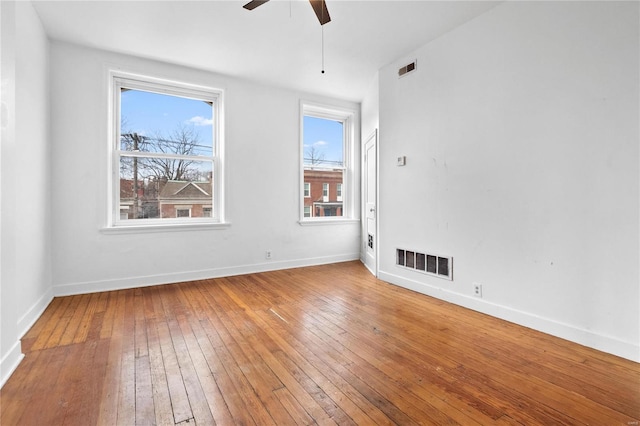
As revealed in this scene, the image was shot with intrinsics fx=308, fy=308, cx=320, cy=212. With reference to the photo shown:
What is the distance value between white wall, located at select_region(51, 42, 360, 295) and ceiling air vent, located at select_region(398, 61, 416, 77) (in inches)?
62.7

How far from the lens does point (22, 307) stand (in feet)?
8.09

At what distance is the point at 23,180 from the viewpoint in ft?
8.41

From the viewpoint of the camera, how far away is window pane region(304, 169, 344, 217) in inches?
201

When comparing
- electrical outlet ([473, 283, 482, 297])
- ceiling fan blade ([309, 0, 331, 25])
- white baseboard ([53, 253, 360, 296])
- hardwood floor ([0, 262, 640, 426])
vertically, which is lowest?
hardwood floor ([0, 262, 640, 426])

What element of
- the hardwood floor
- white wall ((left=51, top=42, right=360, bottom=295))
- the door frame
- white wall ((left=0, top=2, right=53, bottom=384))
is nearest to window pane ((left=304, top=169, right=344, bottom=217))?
white wall ((left=51, top=42, right=360, bottom=295))

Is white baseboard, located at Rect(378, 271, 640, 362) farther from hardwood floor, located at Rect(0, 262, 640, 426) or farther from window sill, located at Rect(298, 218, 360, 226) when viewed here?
window sill, located at Rect(298, 218, 360, 226)

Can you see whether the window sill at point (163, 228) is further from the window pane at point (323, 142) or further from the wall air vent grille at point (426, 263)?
the wall air vent grille at point (426, 263)

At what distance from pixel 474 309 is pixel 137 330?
3038 mm

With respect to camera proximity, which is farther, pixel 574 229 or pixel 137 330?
pixel 137 330

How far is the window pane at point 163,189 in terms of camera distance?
3852 millimetres

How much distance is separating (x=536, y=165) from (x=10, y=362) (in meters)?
3.96

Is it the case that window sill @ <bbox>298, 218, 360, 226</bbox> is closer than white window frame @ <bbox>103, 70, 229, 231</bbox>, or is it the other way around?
white window frame @ <bbox>103, 70, 229, 231</bbox>

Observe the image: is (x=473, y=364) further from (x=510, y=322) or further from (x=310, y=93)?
(x=310, y=93)

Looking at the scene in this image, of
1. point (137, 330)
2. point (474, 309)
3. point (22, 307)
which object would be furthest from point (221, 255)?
point (474, 309)
